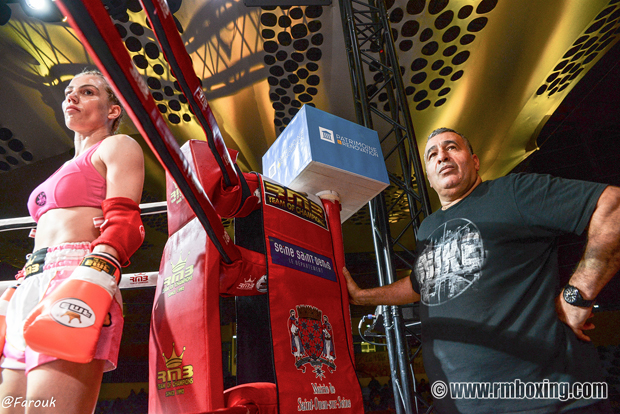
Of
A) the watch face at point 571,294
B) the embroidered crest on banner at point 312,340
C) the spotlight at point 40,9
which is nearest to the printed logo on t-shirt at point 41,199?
the embroidered crest on banner at point 312,340

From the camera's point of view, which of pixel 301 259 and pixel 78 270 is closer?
pixel 78 270

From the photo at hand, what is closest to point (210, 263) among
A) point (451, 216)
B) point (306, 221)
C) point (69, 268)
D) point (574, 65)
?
point (69, 268)

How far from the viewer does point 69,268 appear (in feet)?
3.19

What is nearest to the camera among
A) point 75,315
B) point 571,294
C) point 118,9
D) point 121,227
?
point 75,315

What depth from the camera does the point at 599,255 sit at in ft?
3.84

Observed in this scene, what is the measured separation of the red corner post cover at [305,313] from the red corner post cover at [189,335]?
199 mm

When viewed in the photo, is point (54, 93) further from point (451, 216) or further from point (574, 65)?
point (574, 65)

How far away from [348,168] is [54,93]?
5.24 meters

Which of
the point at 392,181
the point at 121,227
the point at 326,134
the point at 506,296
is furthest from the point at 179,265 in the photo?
the point at 392,181

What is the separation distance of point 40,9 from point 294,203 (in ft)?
14.2

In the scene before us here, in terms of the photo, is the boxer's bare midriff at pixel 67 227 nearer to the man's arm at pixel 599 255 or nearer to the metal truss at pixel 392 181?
the man's arm at pixel 599 255

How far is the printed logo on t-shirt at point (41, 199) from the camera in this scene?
1122mm

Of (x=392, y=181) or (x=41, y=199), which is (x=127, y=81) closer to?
(x=41, y=199)

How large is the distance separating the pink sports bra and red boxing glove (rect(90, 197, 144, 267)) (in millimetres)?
93
